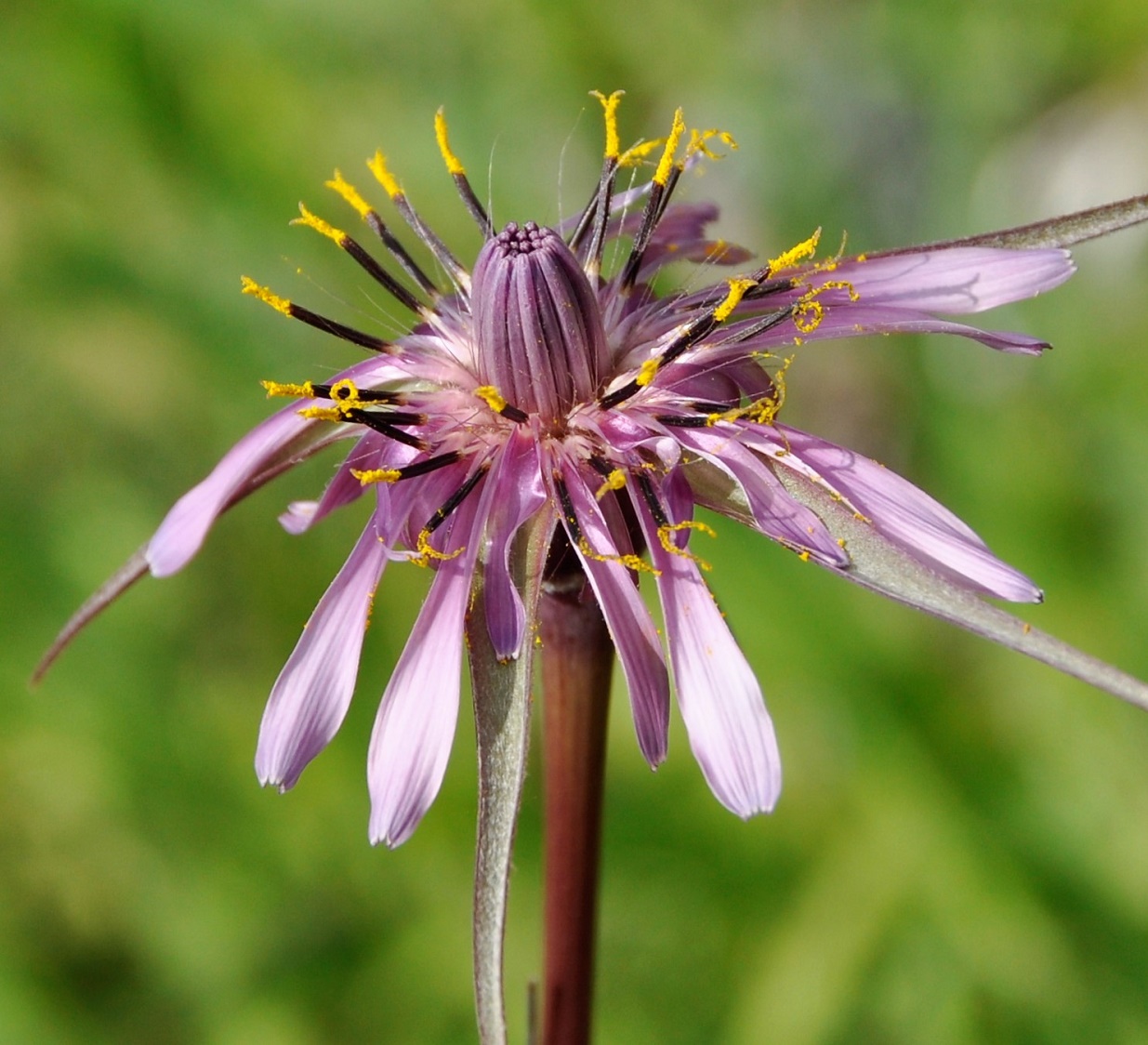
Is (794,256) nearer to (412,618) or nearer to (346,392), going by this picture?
(346,392)

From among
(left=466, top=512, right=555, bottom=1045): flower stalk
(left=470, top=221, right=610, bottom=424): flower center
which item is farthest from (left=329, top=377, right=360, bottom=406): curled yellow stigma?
(left=466, top=512, right=555, bottom=1045): flower stalk

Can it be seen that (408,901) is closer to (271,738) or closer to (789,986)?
(789,986)

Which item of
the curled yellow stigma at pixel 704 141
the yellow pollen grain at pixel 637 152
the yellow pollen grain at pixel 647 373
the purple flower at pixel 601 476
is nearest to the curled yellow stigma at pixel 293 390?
the purple flower at pixel 601 476

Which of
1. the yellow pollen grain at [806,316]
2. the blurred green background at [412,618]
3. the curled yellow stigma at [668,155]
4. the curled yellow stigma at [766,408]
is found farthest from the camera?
the blurred green background at [412,618]

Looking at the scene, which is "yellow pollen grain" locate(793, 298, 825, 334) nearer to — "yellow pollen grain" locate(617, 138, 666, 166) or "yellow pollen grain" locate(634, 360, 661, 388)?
"yellow pollen grain" locate(634, 360, 661, 388)

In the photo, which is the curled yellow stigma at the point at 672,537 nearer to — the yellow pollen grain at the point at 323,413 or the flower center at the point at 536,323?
the flower center at the point at 536,323

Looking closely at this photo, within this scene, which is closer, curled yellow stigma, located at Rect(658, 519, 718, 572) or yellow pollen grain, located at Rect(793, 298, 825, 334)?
curled yellow stigma, located at Rect(658, 519, 718, 572)
